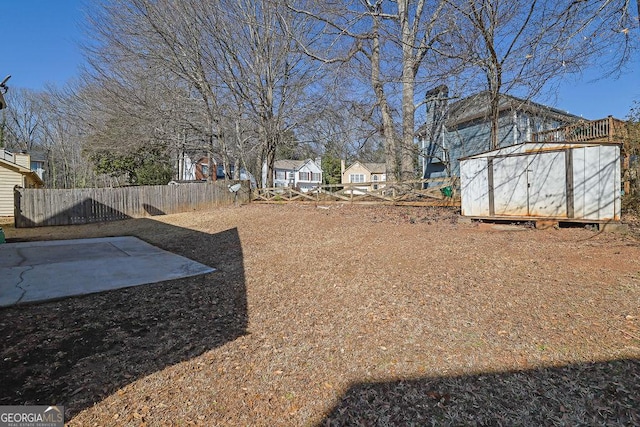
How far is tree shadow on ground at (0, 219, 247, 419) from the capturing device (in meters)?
2.08

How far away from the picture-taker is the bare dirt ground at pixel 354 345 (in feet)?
6.14

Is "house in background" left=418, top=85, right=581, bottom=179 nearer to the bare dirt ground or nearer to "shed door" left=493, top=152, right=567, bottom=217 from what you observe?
"shed door" left=493, top=152, right=567, bottom=217

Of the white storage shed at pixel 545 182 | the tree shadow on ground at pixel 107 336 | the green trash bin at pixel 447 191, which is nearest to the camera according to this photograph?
the tree shadow on ground at pixel 107 336

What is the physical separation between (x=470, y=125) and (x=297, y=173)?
26718 millimetres

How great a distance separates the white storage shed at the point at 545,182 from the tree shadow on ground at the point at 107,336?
592 cm

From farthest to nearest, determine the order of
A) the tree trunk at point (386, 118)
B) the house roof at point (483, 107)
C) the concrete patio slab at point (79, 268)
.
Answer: the tree trunk at point (386, 118) < the house roof at point (483, 107) < the concrete patio slab at point (79, 268)

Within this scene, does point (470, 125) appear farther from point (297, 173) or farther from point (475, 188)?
point (297, 173)

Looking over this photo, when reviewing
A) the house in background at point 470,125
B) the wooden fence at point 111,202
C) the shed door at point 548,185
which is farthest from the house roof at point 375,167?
the shed door at point 548,185

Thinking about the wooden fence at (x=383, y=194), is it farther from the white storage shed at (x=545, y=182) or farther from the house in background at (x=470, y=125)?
the house in background at (x=470, y=125)

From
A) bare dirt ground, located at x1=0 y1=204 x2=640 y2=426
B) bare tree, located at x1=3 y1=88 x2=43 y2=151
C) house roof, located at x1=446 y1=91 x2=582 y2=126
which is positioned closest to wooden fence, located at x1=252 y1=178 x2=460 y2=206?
house roof, located at x1=446 y1=91 x2=582 y2=126

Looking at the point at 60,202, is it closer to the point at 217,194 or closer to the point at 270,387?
the point at 217,194

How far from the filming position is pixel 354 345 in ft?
8.45

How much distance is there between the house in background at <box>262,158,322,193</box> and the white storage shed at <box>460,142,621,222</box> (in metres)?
31.4

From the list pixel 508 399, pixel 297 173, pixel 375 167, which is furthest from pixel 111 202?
pixel 375 167
